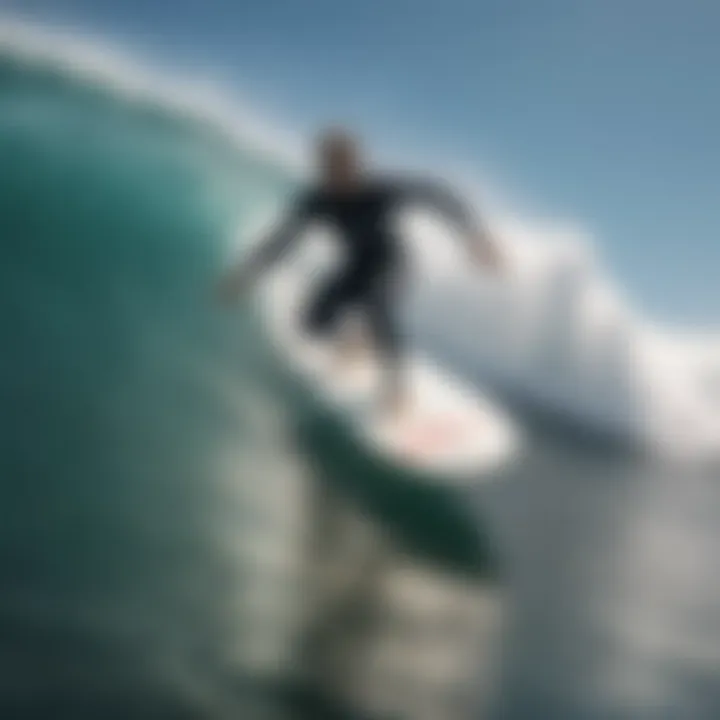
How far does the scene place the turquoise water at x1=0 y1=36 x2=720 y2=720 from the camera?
45.2 inches

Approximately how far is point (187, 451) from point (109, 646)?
0.73ft

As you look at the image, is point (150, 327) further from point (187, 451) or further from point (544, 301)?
point (544, 301)

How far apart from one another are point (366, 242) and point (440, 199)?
0.10 meters

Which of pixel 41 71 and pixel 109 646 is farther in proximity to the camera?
pixel 41 71

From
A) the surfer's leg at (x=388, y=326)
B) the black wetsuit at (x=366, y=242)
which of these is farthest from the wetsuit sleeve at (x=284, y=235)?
the surfer's leg at (x=388, y=326)

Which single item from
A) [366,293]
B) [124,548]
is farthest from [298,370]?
[124,548]

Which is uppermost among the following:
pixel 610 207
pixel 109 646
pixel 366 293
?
pixel 610 207

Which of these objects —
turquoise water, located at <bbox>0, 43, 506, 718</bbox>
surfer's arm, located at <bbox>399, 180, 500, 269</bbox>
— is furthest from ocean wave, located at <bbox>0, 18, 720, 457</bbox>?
turquoise water, located at <bbox>0, 43, 506, 718</bbox>

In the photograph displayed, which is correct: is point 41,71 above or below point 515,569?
above

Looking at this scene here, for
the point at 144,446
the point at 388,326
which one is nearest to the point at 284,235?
the point at 388,326

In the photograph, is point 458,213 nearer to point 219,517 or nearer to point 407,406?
point 407,406

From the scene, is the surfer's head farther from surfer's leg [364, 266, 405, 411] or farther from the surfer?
surfer's leg [364, 266, 405, 411]

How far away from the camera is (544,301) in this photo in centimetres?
120

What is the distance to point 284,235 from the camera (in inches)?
47.8
